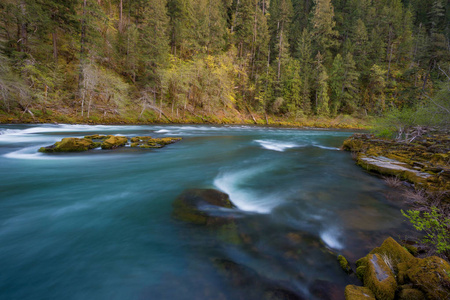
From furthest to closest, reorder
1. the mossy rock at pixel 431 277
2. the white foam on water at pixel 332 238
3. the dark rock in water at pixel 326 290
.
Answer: the white foam on water at pixel 332 238, the dark rock in water at pixel 326 290, the mossy rock at pixel 431 277

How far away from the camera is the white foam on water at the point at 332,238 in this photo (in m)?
3.16

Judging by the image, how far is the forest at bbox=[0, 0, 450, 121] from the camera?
55.1 ft

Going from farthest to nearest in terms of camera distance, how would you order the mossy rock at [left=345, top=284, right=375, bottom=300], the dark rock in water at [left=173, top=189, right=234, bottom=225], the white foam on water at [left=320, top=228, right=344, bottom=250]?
the dark rock in water at [left=173, top=189, right=234, bottom=225] < the white foam on water at [left=320, top=228, right=344, bottom=250] < the mossy rock at [left=345, top=284, right=375, bottom=300]

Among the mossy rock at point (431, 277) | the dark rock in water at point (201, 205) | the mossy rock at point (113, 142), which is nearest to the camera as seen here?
the mossy rock at point (431, 277)

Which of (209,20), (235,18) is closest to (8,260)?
(209,20)

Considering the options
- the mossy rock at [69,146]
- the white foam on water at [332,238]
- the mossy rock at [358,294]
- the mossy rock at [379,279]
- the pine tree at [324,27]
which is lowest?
the white foam on water at [332,238]

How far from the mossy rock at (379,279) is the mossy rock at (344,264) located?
34cm

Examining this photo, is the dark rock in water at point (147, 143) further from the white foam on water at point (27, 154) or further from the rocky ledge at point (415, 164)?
the rocky ledge at point (415, 164)

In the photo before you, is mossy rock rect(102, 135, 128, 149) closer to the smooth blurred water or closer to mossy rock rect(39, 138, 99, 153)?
mossy rock rect(39, 138, 99, 153)

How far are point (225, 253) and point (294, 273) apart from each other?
104 cm

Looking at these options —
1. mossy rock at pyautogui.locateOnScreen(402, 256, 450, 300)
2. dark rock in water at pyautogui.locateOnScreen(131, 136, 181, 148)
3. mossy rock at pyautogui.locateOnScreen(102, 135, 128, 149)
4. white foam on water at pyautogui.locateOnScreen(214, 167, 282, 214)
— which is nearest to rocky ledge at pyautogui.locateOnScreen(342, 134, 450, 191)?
mossy rock at pyautogui.locateOnScreen(402, 256, 450, 300)

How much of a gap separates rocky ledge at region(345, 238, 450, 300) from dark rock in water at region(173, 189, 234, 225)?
2376mm

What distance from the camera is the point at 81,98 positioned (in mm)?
18875

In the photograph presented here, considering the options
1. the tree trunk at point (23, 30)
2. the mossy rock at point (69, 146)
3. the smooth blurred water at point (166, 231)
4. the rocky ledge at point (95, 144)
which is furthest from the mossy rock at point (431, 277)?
the tree trunk at point (23, 30)
